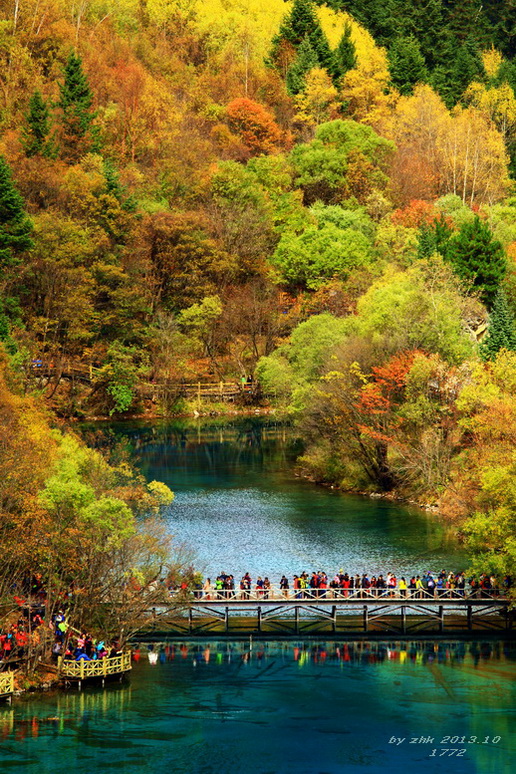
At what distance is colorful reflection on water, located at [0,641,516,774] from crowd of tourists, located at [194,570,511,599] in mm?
2594

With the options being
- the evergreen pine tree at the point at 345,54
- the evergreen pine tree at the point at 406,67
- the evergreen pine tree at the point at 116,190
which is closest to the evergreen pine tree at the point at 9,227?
→ the evergreen pine tree at the point at 116,190

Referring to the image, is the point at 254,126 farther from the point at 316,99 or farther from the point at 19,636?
the point at 19,636

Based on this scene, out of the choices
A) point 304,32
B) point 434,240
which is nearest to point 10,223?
point 434,240

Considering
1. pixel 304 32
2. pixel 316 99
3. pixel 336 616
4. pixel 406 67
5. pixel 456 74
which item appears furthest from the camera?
pixel 456 74

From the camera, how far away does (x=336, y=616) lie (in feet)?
195

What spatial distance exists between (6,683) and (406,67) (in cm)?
11661

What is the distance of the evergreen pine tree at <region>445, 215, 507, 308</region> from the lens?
3937 inches

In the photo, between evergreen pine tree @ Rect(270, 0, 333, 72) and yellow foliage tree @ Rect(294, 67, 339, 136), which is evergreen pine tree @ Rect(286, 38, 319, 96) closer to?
evergreen pine tree @ Rect(270, 0, 333, 72)

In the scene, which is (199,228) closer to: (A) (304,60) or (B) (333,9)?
(A) (304,60)

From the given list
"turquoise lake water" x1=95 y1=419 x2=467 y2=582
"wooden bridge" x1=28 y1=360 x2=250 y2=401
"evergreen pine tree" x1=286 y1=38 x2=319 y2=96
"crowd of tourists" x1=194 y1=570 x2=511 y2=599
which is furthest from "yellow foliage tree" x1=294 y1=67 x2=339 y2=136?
"crowd of tourists" x1=194 y1=570 x2=511 y2=599

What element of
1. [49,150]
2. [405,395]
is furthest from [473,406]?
[49,150]

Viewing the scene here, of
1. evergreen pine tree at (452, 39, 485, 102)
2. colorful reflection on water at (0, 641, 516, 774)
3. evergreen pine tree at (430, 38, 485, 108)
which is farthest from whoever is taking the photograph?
evergreen pine tree at (452, 39, 485, 102)

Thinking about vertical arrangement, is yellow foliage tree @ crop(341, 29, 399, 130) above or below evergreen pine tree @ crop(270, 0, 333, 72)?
below

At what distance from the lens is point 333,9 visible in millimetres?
169625
